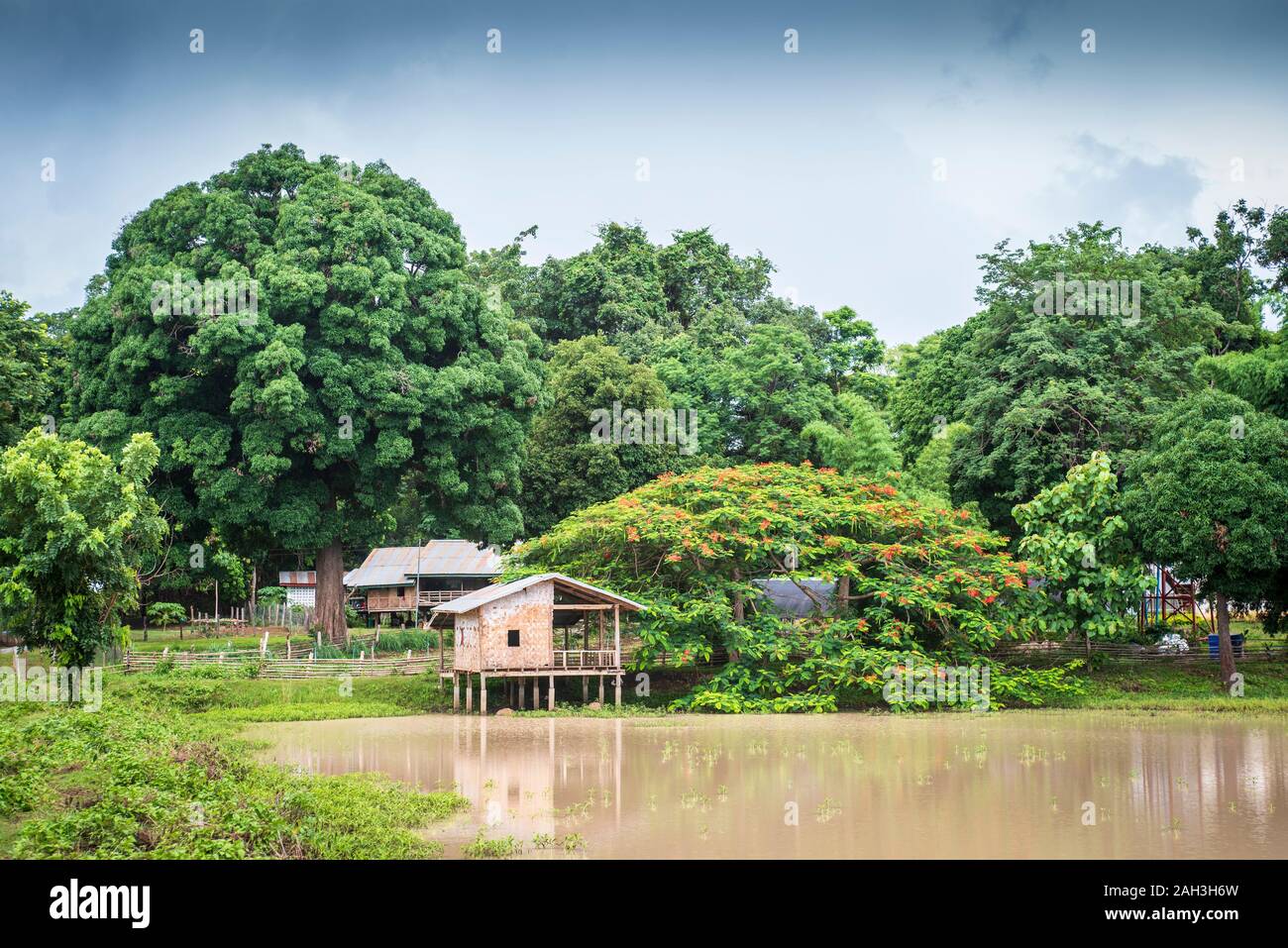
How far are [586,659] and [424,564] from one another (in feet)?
54.9

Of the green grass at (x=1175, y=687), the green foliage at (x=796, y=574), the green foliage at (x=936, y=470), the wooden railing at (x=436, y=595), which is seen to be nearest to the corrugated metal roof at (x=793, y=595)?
the green foliage at (x=936, y=470)

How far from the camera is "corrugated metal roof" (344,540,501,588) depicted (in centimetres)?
3919

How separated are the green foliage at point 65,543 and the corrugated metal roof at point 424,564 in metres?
17.4

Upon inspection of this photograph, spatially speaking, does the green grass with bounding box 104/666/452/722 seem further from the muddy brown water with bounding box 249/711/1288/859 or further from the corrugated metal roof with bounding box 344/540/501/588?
the corrugated metal roof with bounding box 344/540/501/588

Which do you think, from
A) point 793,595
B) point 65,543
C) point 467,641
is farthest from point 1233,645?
point 65,543

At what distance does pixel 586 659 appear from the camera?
2397cm

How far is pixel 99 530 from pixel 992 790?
14147 millimetres

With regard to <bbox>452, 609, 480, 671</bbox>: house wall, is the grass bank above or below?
below

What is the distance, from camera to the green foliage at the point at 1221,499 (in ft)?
72.6

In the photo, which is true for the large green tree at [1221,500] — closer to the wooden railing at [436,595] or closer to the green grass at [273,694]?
the green grass at [273,694]

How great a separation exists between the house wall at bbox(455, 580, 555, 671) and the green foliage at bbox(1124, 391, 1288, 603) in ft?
37.0

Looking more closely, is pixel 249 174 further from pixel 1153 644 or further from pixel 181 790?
pixel 1153 644

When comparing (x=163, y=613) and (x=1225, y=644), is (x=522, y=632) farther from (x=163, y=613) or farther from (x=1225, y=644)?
(x=163, y=613)

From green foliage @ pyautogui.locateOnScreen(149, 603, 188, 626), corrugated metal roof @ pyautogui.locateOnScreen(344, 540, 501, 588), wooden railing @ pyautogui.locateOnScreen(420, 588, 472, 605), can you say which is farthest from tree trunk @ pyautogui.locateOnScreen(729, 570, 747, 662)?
green foliage @ pyautogui.locateOnScreen(149, 603, 188, 626)
